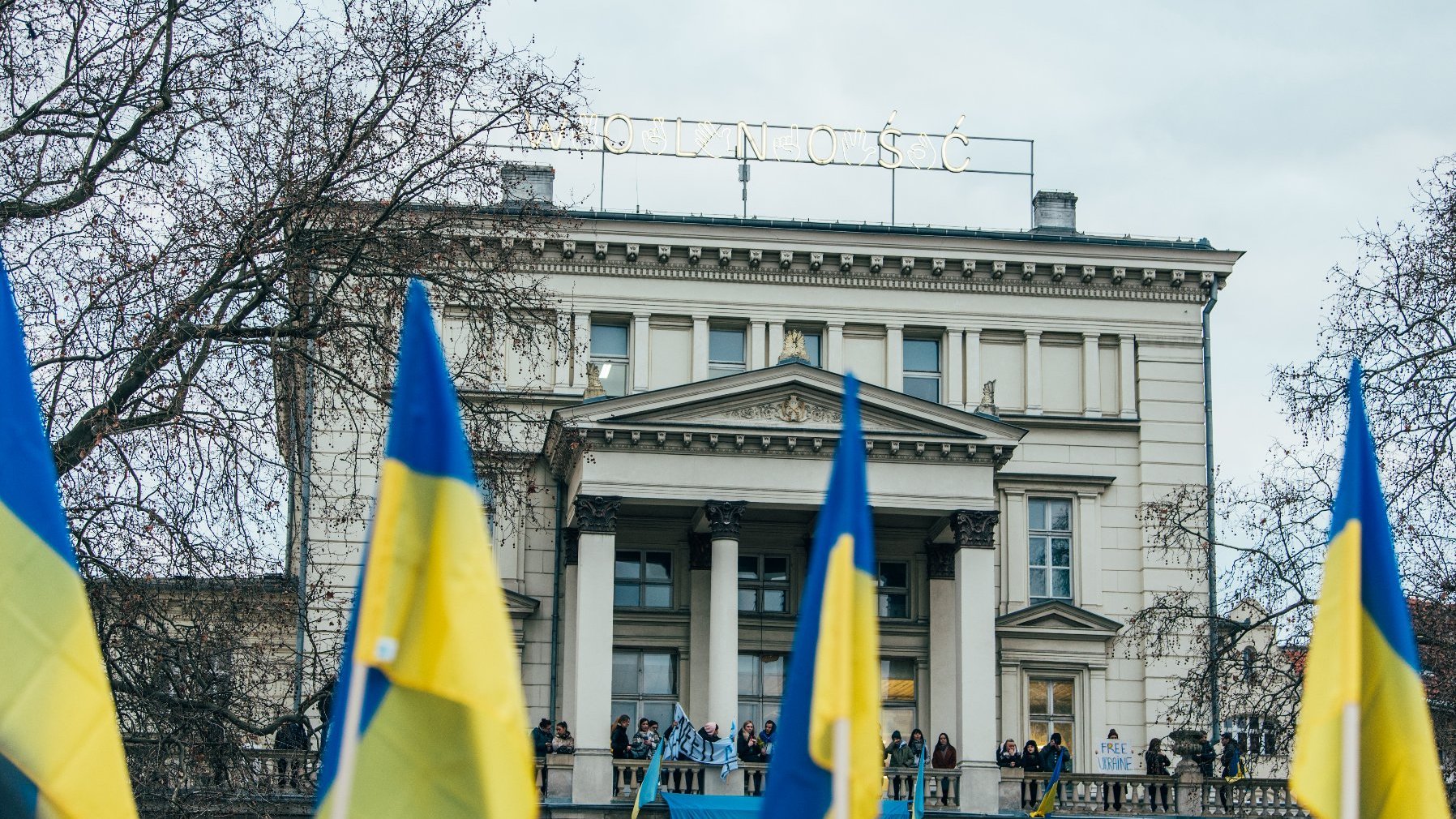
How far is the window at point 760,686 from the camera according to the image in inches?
1575

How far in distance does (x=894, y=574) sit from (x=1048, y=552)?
10.4 ft

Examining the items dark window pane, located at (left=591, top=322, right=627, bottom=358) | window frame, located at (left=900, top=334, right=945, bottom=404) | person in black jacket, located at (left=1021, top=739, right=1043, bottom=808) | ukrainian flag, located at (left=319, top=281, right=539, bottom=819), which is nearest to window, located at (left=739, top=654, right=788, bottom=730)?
person in black jacket, located at (left=1021, top=739, right=1043, bottom=808)

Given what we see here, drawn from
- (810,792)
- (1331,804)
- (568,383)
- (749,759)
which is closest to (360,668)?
(810,792)

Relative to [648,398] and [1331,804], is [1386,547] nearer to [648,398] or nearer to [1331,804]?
[1331,804]

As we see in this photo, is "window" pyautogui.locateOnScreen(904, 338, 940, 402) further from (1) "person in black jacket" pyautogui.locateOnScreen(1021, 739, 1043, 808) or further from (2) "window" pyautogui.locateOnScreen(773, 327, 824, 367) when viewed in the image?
(1) "person in black jacket" pyautogui.locateOnScreen(1021, 739, 1043, 808)

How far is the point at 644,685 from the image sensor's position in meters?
39.8

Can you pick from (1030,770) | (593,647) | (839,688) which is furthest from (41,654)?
(1030,770)

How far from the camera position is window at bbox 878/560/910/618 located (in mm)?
40656

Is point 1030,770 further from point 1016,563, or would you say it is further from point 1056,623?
point 1016,563

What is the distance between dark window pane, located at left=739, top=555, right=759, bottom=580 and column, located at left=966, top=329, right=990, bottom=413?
17.7 ft

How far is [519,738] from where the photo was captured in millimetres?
7602

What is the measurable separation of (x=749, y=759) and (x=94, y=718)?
2778 cm

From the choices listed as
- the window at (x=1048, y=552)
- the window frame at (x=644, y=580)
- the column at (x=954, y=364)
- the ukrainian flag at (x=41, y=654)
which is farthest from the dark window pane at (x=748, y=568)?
the ukrainian flag at (x=41, y=654)

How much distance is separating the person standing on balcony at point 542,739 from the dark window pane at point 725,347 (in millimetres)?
8790
